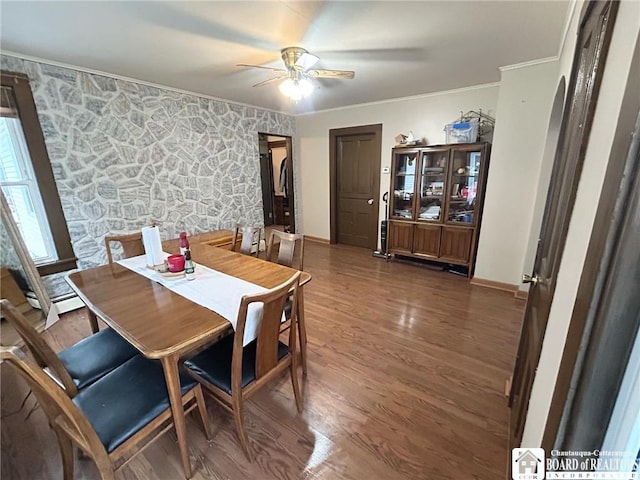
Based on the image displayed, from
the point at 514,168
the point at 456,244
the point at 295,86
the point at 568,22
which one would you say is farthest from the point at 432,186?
the point at 295,86

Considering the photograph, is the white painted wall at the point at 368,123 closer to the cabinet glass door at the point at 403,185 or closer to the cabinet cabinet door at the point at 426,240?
the cabinet glass door at the point at 403,185

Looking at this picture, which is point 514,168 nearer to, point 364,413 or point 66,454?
point 364,413

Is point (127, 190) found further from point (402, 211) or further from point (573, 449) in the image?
point (573, 449)

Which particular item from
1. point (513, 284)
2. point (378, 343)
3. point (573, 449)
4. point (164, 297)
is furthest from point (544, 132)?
point (164, 297)

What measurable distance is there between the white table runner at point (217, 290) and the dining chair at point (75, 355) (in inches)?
16.9

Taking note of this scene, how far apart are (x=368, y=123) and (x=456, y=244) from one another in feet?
7.88

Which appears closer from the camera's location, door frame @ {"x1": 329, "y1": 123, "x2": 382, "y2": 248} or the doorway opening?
door frame @ {"x1": 329, "y1": 123, "x2": 382, "y2": 248}

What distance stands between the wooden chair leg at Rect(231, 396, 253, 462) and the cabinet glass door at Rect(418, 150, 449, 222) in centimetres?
340

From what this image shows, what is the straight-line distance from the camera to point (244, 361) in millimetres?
1525

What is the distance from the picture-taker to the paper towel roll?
1.98 m

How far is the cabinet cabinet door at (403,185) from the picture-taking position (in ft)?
13.4

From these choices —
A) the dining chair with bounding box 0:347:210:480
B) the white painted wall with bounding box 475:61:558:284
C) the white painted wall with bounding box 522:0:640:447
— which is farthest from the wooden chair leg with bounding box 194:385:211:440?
the white painted wall with bounding box 475:61:558:284

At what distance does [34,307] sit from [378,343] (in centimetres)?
334

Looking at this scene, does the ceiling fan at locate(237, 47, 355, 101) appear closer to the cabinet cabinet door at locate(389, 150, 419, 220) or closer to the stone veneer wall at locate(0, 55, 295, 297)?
the stone veneer wall at locate(0, 55, 295, 297)
